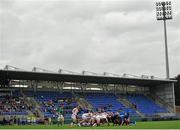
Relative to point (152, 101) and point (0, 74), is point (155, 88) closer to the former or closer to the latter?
point (152, 101)

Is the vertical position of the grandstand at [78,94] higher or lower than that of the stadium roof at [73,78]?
lower

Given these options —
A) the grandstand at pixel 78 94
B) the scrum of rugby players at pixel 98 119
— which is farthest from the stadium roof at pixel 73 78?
Result: the scrum of rugby players at pixel 98 119

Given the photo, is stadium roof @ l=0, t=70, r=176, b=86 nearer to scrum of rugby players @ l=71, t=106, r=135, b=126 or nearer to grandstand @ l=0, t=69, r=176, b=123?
grandstand @ l=0, t=69, r=176, b=123

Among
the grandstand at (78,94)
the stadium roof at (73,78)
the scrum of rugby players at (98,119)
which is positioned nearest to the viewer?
the scrum of rugby players at (98,119)

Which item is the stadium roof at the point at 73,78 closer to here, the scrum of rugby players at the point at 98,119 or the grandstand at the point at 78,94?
the grandstand at the point at 78,94

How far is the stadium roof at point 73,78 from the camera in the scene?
62431mm

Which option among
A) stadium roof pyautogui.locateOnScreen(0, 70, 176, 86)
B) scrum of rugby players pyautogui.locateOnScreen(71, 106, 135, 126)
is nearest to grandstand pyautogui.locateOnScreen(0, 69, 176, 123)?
stadium roof pyautogui.locateOnScreen(0, 70, 176, 86)

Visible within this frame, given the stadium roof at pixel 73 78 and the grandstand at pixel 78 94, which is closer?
the grandstand at pixel 78 94

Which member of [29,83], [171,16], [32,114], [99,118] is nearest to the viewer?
[99,118]

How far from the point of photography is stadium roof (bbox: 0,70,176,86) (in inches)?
2458

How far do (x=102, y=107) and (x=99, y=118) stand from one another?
29109 mm

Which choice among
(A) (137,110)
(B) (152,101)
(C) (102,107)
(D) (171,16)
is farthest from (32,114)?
(D) (171,16)

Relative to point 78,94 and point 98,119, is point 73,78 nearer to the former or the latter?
point 78,94

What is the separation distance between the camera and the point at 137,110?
7288cm
